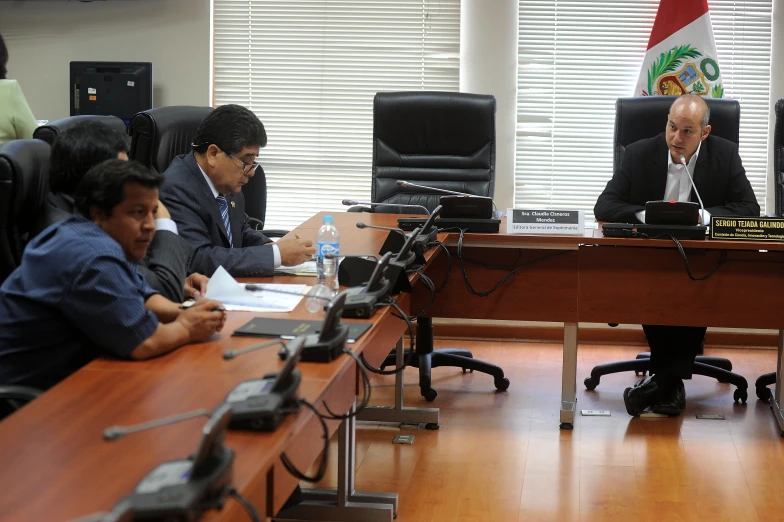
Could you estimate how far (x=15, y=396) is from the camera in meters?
1.86

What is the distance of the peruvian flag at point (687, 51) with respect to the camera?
4.84 meters

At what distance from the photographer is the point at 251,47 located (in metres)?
5.27

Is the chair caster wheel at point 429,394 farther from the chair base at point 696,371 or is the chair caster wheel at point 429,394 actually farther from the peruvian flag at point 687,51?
the peruvian flag at point 687,51

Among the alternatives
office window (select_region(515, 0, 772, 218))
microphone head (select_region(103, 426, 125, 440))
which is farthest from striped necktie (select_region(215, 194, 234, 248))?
office window (select_region(515, 0, 772, 218))

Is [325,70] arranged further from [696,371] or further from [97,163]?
[97,163]

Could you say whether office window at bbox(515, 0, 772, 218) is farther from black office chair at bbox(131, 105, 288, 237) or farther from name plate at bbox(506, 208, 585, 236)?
black office chair at bbox(131, 105, 288, 237)

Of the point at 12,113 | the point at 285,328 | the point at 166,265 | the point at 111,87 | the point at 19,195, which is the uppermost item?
the point at 111,87

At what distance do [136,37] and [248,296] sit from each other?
3236 millimetres

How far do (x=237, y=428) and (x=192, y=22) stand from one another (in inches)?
164

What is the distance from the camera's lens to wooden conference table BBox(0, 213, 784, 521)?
1.28 meters

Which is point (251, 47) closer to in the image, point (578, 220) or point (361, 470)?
point (578, 220)

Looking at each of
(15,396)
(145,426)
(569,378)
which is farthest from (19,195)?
(569,378)

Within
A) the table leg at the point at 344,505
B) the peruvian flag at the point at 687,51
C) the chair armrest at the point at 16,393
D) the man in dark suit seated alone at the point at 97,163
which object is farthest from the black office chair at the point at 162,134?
the peruvian flag at the point at 687,51

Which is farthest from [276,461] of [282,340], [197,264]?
[197,264]
